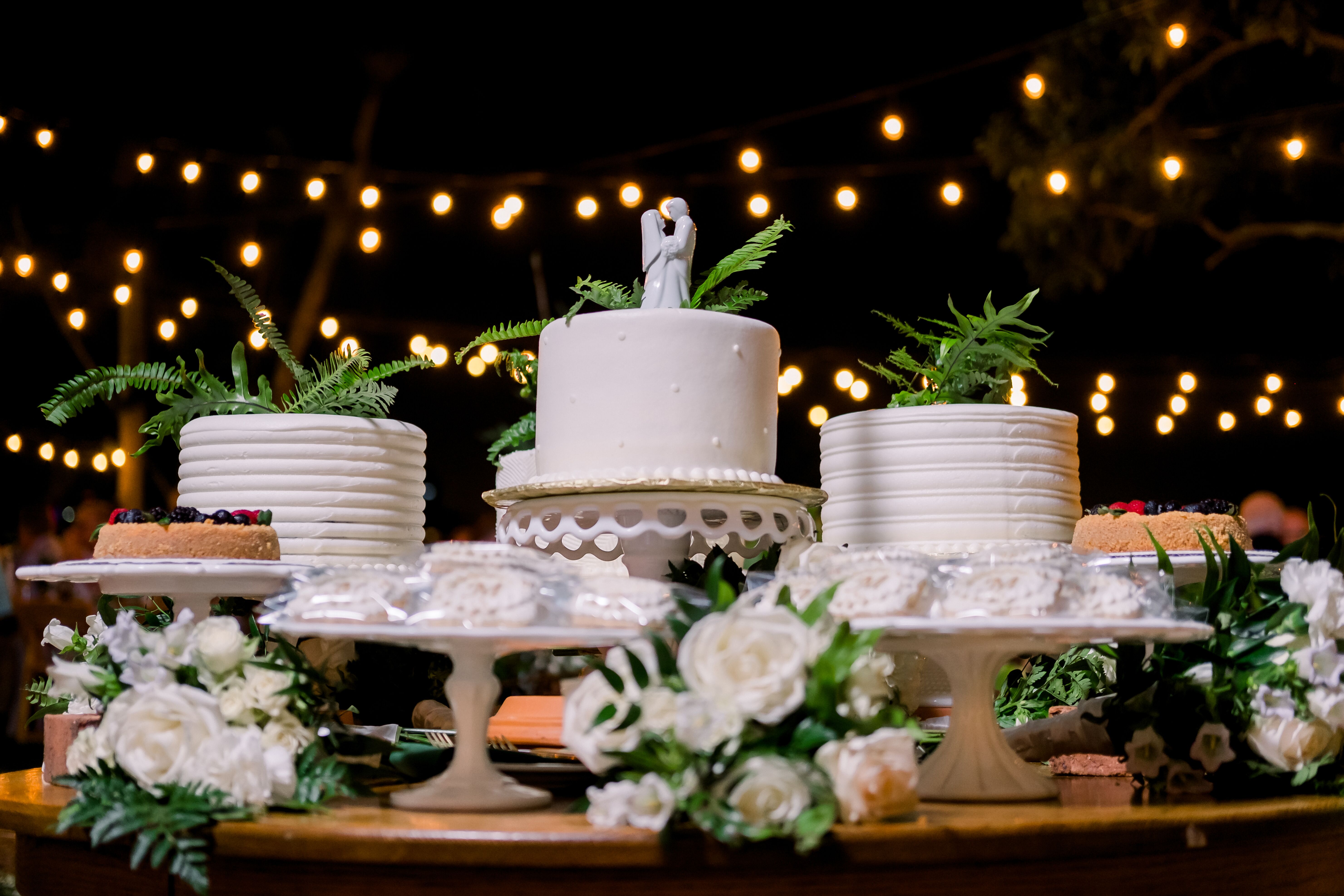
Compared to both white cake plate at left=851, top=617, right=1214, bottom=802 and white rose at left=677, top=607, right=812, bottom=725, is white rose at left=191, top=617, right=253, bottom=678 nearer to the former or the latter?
white rose at left=677, top=607, right=812, bottom=725

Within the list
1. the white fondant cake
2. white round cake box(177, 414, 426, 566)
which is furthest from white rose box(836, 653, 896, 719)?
white round cake box(177, 414, 426, 566)

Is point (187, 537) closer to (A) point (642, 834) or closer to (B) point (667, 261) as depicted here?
(B) point (667, 261)

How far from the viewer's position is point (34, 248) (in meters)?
6.08

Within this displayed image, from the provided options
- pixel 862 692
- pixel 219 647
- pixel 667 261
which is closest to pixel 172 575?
pixel 219 647

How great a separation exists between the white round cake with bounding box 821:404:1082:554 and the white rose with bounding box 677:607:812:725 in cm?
134

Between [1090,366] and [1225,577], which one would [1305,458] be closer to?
[1090,366]

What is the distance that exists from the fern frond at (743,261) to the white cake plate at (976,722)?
3.68 ft

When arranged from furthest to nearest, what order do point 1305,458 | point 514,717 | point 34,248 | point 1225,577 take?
point 1305,458 → point 34,248 → point 514,717 → point 1225,577

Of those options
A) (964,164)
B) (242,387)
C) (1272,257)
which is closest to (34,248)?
(242,387)

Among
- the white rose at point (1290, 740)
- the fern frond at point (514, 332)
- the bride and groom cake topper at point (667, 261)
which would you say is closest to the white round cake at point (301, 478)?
the fern frond at point (514, 332)

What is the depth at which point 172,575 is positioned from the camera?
2.35 m

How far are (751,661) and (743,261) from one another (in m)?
1.46

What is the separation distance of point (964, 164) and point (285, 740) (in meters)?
5.29

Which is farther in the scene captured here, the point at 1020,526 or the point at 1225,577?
the point at 1020,526
